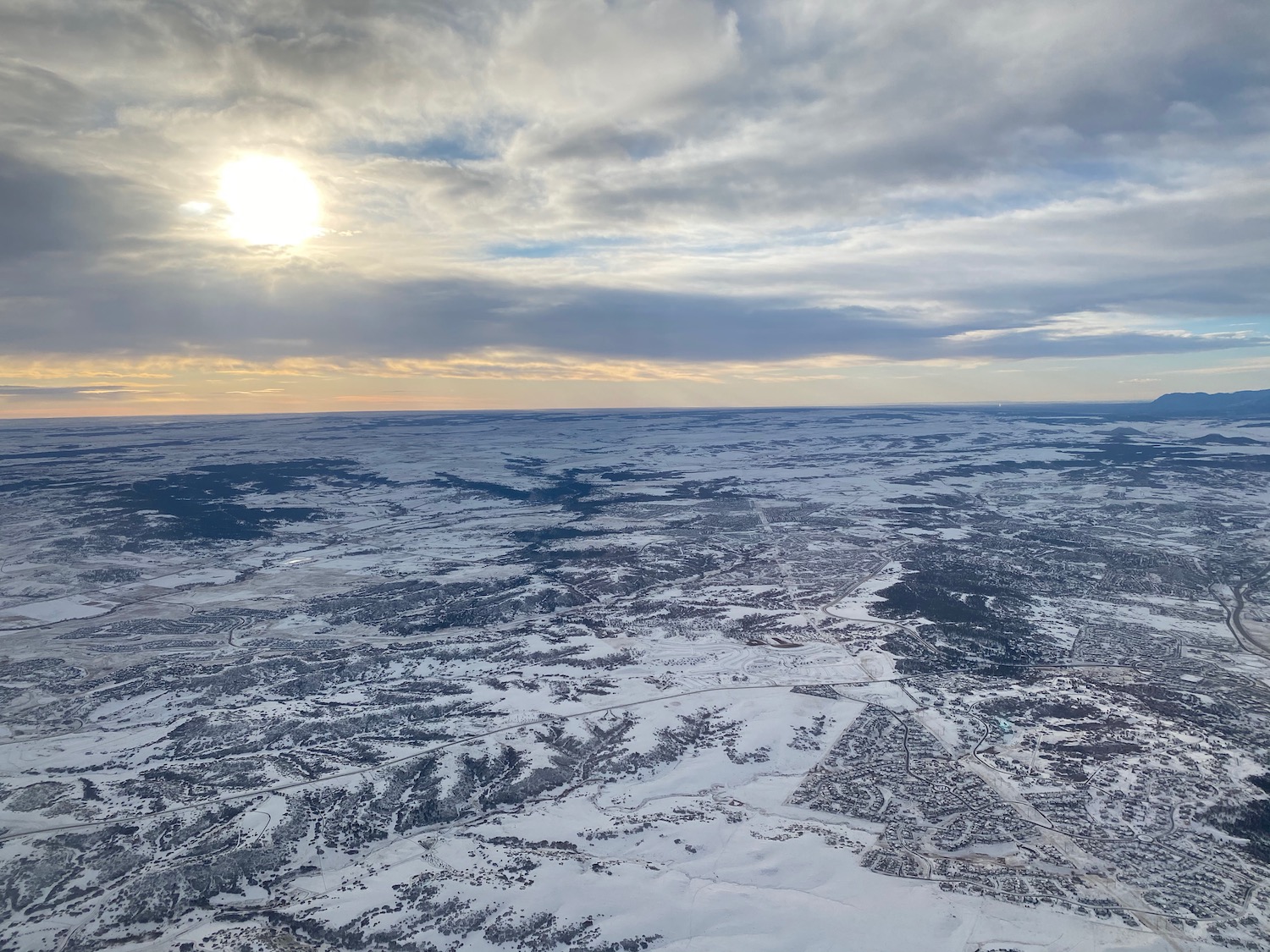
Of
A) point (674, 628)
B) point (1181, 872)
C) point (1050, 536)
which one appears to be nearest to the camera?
point (1181, 872)

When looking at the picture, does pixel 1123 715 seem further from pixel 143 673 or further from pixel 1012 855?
pixel 143 673

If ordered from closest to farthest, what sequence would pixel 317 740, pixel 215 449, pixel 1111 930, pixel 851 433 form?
pixel 1111 930, pixel 317 740, pixel 215 449, pixel 851 433

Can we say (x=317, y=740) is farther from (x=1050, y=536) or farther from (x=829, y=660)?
(x=1050, y=536)

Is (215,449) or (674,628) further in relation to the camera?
(215,449)

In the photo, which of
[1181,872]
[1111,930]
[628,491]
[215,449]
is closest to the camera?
[1111,930]

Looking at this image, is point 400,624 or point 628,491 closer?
point 400,624

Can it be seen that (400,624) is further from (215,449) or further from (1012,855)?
(215,449)

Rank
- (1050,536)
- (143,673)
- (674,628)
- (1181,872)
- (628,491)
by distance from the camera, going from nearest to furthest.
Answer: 1. (1181,872)
2. (143,673)
3. (674,628)
4. (1050,536)
5. (628,491)

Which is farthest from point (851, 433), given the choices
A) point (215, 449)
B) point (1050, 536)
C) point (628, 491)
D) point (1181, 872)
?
point (1181, 872)

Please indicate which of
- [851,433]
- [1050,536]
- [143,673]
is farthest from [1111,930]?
[851,433]
